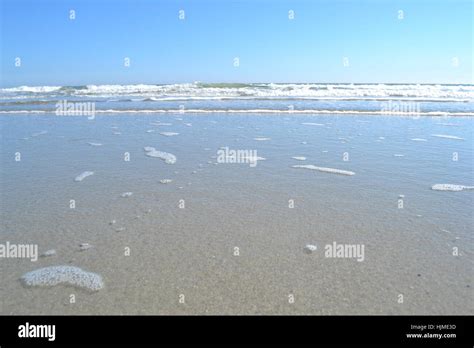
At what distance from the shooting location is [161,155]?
8289 millimetres

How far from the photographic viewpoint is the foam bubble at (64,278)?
325 cm

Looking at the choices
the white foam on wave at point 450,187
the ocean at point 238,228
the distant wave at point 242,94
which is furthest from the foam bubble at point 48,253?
the distant wave at point 242,94

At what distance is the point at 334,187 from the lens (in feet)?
19.6

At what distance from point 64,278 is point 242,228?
81.5 inches

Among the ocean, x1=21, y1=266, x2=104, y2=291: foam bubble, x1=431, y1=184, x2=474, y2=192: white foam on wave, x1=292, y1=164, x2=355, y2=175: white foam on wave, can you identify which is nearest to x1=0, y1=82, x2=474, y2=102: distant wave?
the ocean

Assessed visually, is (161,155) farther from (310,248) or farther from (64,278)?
(310,248)

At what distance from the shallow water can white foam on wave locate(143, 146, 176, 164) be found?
22 cm

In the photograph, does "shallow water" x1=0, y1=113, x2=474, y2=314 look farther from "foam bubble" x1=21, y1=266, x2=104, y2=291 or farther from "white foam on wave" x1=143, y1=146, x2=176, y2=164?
"white foam on wave" x1=143, y1=146, x2=176, y2=164

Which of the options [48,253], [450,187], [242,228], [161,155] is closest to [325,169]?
[450,187]

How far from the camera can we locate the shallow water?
10.0 feet

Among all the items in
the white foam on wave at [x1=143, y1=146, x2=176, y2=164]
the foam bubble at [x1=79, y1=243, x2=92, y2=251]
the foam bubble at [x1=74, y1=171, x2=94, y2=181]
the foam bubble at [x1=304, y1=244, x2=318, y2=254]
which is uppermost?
the white foam on wave at [x1=143, y1=146, x2=176, y2=164]
